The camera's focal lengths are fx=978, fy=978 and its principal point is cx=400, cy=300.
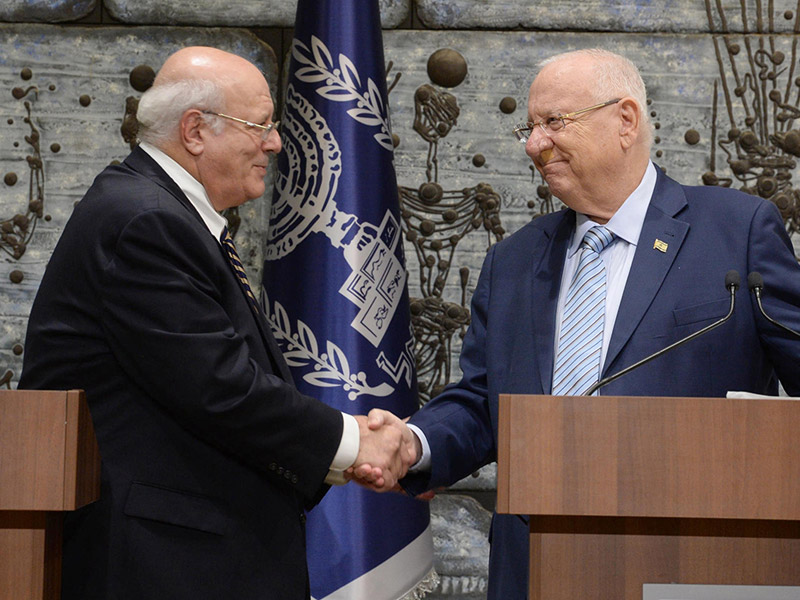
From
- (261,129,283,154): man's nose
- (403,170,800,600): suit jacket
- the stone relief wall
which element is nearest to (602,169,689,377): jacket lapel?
(403,170,800,600): suit jacket

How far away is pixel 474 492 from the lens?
3320mm

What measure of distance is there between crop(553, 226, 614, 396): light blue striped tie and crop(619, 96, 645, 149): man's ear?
0.75 feet

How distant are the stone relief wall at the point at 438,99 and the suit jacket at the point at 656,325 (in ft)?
3.46

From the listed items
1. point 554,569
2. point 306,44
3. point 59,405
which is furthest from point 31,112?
point 554,569

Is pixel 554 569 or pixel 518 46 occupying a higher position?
pixel 518 46

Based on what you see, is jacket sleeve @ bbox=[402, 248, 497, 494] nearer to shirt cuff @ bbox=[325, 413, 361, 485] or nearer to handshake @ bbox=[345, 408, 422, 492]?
handshake @ bbox=[345, 408, 422, 492]

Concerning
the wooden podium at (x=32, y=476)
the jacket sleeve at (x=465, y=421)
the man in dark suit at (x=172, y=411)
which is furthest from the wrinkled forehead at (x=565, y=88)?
the wooden podium at (x=32, y=476)

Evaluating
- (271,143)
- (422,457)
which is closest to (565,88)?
(271,143)

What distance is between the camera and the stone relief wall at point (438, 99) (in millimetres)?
3305

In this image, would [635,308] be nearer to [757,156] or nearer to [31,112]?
[757,156]

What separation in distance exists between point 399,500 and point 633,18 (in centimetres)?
182

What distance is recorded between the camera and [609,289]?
2.08 m

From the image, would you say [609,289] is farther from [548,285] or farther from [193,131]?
[193,131]

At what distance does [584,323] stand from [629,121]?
508 mm
